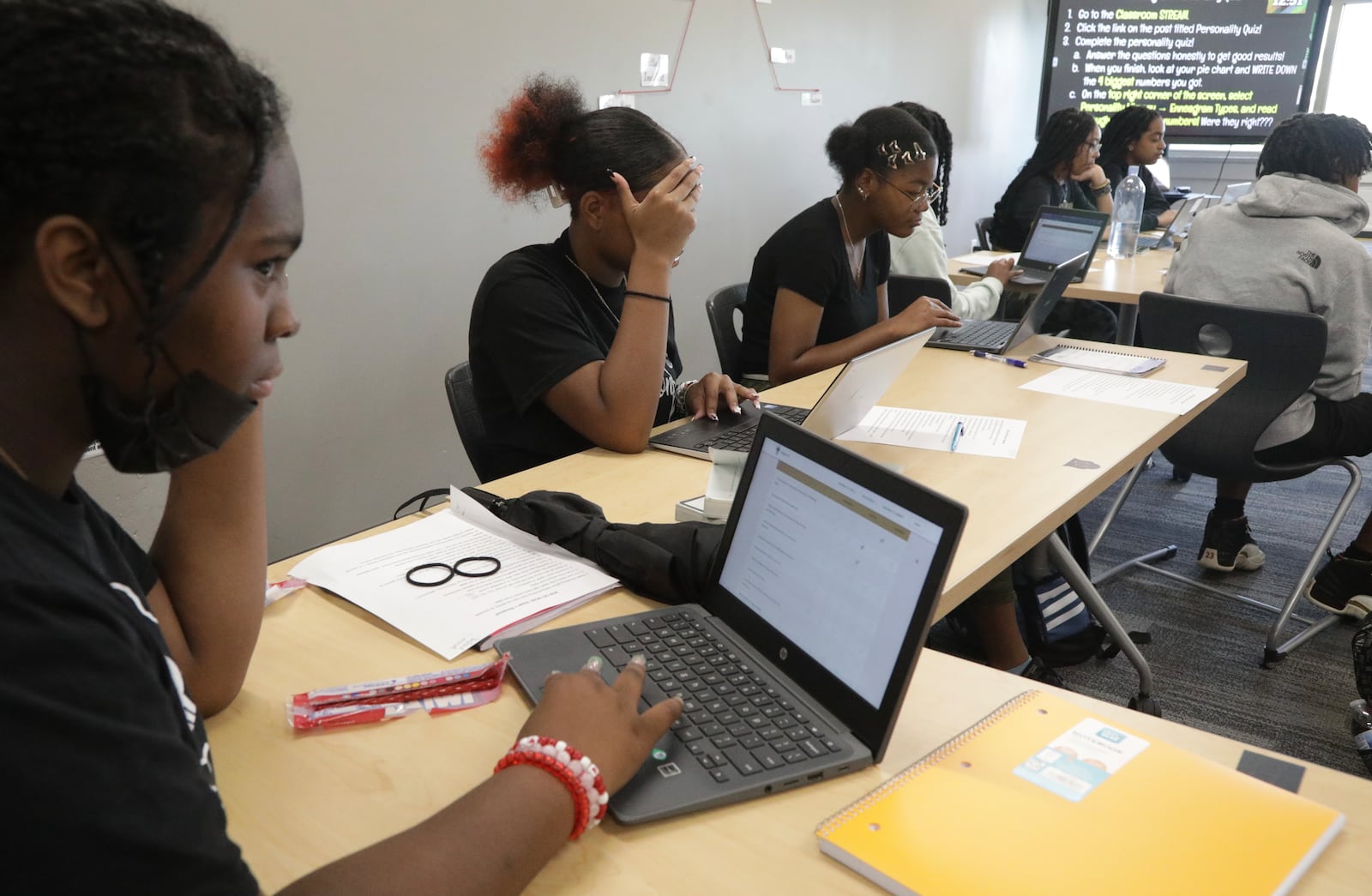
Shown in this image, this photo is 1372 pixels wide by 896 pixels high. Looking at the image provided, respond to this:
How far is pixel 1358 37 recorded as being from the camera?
5.52m

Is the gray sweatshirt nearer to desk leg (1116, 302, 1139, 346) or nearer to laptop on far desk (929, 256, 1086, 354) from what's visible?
laptop on far desk (929, 256, 1086, 354)

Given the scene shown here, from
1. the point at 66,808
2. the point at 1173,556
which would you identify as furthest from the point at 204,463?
the point at 1173,556

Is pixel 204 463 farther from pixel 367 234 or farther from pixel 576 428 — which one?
pixel 367 234

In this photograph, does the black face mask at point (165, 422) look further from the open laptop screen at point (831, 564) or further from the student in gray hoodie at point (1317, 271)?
the student in gray hoodie at point (1317, 271)

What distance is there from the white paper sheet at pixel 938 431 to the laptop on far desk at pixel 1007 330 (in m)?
0.54

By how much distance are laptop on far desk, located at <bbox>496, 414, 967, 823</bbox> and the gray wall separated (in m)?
1.19

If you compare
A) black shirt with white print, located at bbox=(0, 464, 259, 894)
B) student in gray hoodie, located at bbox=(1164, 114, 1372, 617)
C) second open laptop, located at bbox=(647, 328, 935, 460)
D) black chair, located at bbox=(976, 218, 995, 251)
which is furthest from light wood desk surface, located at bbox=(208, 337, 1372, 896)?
black chair, located at bbox=(976, 218, 995, 251)

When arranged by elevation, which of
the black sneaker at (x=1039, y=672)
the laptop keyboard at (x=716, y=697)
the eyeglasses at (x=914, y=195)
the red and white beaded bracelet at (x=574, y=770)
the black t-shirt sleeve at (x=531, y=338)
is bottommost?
the black sneaker at (x=1039, y=672)

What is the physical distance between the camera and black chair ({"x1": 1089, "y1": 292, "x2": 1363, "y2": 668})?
2193mm

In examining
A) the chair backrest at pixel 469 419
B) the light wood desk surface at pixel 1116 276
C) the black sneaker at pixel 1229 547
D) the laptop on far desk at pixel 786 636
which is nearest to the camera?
the laptop on far desk at pixel 786 636

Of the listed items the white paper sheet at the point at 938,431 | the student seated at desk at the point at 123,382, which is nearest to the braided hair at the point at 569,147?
the white paper sheet at the point at 938,431

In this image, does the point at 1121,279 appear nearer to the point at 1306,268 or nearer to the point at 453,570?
the point at 1306,268

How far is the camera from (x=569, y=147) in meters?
1.74

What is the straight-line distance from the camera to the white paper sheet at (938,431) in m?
1.66
